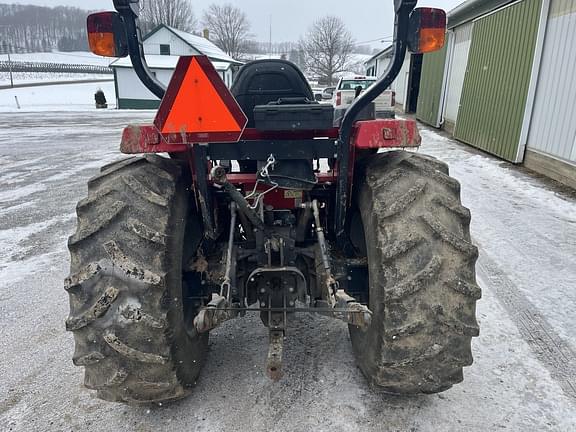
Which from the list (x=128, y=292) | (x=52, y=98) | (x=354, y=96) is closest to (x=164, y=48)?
(x=52, y=98)

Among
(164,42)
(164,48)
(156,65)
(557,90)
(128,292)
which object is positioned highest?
(164,42)

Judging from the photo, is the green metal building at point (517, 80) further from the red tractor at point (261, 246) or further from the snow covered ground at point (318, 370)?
the red tractor at point (261, 246)

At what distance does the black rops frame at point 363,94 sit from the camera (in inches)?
78.6

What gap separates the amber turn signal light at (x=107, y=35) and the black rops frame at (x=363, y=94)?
3 centimetres

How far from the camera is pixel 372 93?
6.89 feet

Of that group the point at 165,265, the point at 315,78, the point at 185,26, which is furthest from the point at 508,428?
the point at 185,26

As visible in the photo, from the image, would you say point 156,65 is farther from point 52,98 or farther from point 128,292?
point 128,292

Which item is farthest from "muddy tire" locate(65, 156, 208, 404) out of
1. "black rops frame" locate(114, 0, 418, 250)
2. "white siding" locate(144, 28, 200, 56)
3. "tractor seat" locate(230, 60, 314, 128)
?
A: "white siding" locate(144, 28, 200, 56)

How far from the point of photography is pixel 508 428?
232 cm

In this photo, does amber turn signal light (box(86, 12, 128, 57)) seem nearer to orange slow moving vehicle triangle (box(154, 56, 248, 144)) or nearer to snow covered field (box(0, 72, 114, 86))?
orange slow moving vehicle triangle (box(154, 56, 248, 144))

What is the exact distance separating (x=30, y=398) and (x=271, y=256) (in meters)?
1.66

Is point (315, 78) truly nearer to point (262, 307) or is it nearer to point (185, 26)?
point (185, 26)

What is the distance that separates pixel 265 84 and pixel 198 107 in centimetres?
152

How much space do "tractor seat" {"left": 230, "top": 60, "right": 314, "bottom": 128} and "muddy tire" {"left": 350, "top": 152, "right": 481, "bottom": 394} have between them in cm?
142
